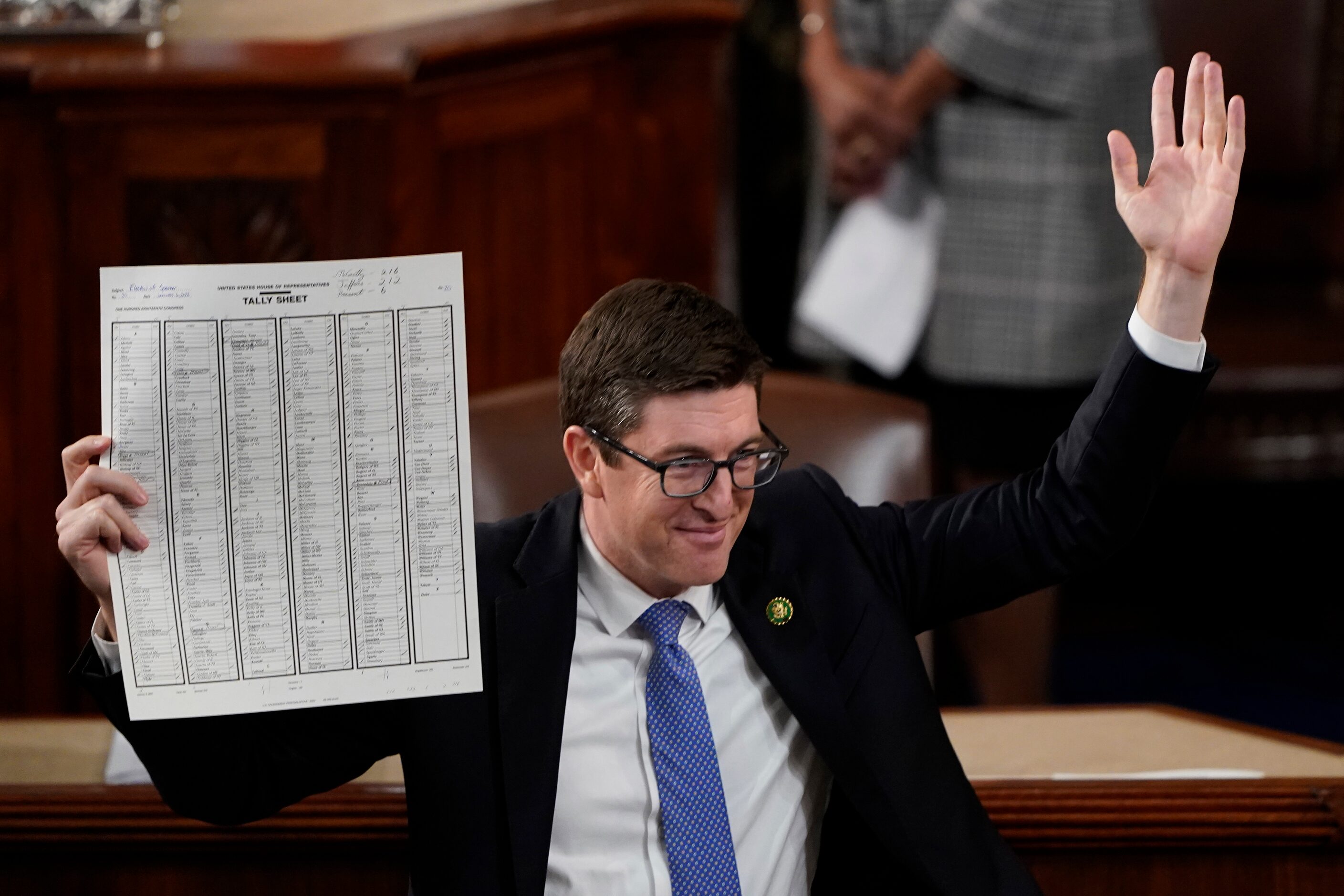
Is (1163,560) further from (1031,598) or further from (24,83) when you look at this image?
(24,83)

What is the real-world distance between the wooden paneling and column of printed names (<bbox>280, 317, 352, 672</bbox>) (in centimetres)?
105

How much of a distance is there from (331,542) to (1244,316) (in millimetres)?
2475

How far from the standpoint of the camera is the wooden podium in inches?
65.6

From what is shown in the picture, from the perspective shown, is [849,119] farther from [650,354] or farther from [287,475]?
[287,475]

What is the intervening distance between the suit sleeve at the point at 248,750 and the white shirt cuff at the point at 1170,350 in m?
0.76

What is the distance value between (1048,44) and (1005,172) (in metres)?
0.21

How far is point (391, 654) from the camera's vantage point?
4.72 ft

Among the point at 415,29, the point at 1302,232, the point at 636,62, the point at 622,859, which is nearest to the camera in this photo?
the point at 622,859

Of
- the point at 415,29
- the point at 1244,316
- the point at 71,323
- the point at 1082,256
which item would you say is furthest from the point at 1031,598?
the point at 71,323

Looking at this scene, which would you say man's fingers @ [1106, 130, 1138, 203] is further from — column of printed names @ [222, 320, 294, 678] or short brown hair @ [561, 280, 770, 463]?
column of printed names @ [222, 320, 294, 678]

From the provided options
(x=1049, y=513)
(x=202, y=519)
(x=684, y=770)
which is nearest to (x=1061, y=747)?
(x=1049, y=513)

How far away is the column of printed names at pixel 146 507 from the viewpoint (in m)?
1.38

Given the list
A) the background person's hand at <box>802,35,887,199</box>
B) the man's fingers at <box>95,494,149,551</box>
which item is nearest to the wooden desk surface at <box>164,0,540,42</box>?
the background person's hand at <box>802,35,887,199</box>

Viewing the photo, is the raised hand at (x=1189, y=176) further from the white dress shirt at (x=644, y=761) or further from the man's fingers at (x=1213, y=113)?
the white dress shirt at (x=644, y=761)
